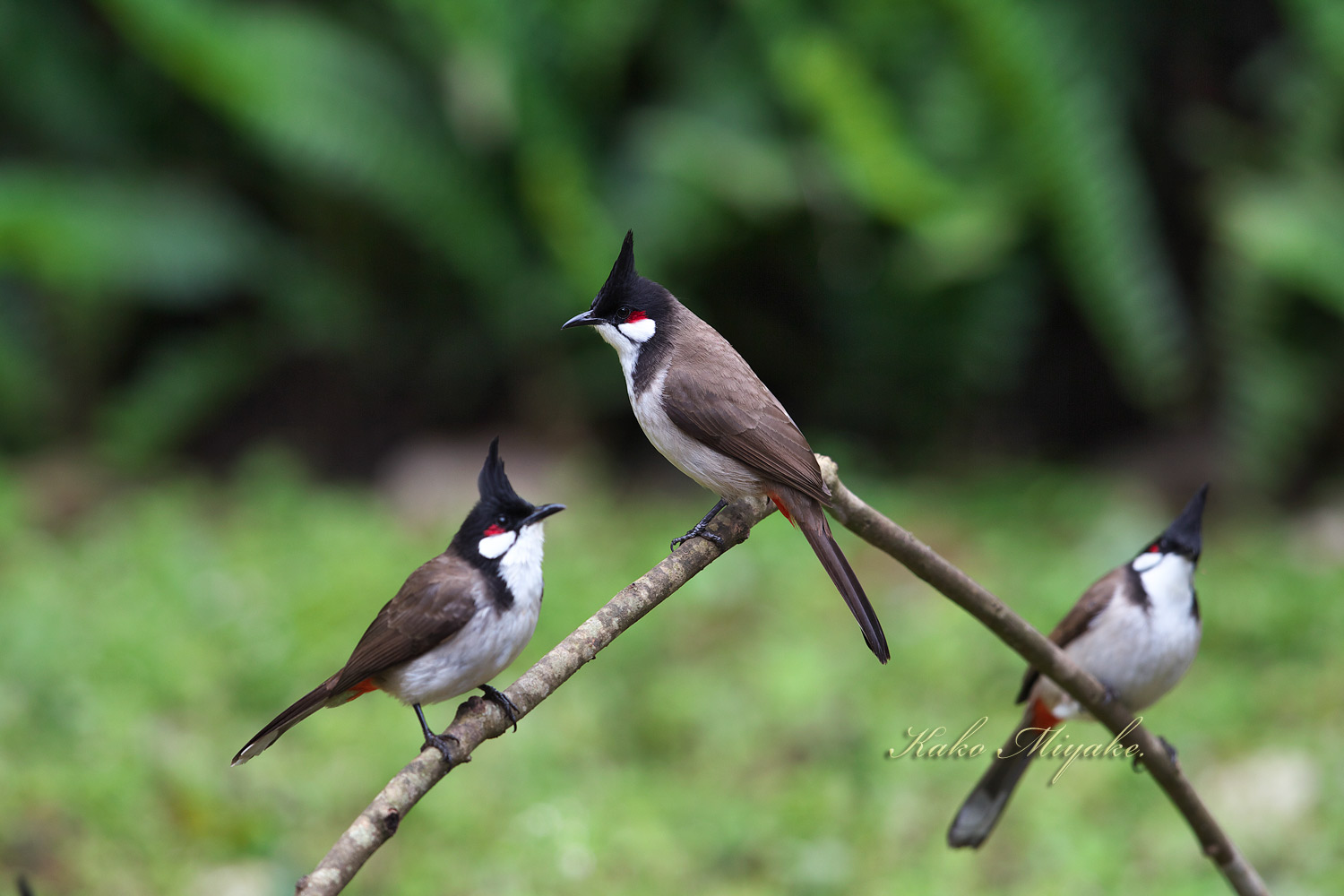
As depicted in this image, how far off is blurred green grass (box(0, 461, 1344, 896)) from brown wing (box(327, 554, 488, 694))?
130 cm

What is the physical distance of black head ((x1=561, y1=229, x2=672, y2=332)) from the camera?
2.12m

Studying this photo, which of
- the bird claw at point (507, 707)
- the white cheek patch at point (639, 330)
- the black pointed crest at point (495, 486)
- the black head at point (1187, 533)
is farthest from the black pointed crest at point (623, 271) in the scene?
the black head at point (1187, 533)

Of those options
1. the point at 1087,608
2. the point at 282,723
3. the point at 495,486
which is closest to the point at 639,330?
the point at 495,486

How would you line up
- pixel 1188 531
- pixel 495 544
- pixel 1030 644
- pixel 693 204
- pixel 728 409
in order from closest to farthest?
1. pixel 1030 644
2. pixel 495 544
3. pixel 1188 531
4. pixel 728 409
5. pixel 693 204

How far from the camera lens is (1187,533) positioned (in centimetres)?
204

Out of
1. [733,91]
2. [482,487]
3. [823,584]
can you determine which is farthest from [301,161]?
[482,487]

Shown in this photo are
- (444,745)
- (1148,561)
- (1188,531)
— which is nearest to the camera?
(444,745)

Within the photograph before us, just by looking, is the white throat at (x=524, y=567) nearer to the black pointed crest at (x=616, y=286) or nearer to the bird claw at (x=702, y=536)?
the bird claw at (x=702, y=536)

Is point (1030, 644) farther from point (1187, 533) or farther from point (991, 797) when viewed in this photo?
point (991, 797)

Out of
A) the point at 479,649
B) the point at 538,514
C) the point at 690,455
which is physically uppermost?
the point at 690,455

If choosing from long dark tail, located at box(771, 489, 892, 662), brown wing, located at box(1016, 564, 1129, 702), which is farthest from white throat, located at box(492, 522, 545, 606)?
brown wing, located at box(1016, 564, 1129, 702)

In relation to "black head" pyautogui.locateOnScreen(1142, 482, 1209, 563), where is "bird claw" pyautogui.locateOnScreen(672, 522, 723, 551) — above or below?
above

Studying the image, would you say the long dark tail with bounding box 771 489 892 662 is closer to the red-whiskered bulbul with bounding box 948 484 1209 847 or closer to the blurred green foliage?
the red-whiskered bulbul with bounding box 948 484 1209 847

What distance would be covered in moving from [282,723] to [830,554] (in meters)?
0.87
